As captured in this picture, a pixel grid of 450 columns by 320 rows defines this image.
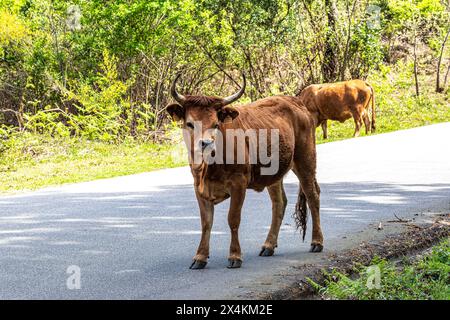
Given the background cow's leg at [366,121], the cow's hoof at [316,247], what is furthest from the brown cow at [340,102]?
the cow's hoof at [316,247]

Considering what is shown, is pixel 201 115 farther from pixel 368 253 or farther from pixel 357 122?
pixel 357 122

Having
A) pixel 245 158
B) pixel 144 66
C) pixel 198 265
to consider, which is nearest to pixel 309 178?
pixel 245 158

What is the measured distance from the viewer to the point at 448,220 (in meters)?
→ 10.9

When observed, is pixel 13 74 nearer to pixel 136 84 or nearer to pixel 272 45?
pixel 136 84

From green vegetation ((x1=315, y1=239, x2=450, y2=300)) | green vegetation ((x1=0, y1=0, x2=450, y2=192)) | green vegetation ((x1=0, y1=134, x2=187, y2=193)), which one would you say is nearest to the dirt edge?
green vegetation ((x1=315, y1=239, x2=450, y2=300))

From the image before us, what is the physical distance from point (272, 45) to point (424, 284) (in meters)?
19.1

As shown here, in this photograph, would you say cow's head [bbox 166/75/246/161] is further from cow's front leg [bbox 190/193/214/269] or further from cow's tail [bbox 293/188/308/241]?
cow's tail [bbox 293/188/308/241]

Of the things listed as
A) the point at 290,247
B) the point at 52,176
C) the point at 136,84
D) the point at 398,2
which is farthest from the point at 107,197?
the point at 398,2

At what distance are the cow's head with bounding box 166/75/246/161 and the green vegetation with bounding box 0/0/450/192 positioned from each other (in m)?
9.04

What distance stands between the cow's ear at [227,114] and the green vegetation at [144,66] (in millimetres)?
8989

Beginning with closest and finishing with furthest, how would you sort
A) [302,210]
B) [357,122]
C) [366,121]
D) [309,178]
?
[309,178] < [302,210] < [357,122] < [366,121]

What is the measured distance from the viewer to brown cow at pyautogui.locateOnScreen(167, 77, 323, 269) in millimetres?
7852

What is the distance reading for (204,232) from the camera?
814 cm

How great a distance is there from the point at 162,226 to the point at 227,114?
10.0 ft
